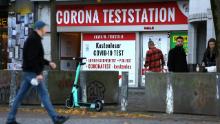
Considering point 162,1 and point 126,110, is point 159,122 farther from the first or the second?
point 162,1

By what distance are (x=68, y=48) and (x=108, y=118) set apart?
12.5 m

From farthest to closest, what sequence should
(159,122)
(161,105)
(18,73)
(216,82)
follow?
(18,73), (161,105), (216,82), (159,122)

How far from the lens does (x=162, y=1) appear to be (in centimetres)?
2212

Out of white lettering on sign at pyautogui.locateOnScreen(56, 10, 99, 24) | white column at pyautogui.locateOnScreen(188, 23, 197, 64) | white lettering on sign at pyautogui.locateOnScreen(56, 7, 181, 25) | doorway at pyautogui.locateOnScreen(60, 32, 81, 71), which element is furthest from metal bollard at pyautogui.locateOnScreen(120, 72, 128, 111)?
doorway at pyautogui.locateOnScreen(60, 32, 81, 71)

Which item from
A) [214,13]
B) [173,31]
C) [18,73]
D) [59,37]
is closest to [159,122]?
[214,13]

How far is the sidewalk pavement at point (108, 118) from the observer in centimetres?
1130

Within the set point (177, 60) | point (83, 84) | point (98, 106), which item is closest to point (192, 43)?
point (177, 60)

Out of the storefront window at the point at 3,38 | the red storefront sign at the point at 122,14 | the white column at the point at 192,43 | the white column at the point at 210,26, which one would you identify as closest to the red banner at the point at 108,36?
the red storefront sign at the point at 122,14

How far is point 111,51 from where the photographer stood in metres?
23.2

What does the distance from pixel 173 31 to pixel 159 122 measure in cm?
1109

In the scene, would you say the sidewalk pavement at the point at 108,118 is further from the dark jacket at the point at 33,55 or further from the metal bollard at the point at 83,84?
the dark jacket at the point at 33,55

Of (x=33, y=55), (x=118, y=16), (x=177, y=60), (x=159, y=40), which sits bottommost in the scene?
(x=177, y=60)

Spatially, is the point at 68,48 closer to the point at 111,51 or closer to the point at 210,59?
the point at 111,51

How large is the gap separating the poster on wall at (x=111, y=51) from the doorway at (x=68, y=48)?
52 centimetres
